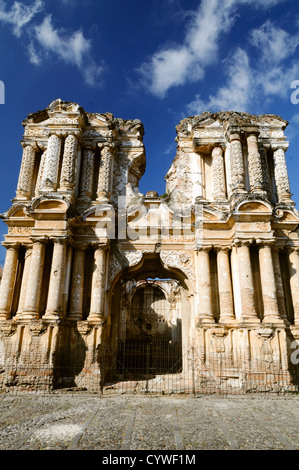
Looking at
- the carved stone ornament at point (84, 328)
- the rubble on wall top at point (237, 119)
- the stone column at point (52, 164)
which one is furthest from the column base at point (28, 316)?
the rubble on wall top at point (237, 119)

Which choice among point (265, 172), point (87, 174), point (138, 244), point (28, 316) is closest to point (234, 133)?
point (265, 172)

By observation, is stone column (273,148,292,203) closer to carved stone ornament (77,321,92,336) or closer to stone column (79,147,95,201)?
stone column (79,147,95,201)

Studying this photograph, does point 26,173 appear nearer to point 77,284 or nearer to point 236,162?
point 77,284

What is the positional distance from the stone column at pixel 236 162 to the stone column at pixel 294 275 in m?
2.57

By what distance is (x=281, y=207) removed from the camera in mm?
10906

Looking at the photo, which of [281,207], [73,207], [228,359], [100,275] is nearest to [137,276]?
[100,275]

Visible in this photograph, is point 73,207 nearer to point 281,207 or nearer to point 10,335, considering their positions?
point 10,335

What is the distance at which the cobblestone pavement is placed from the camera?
473 centimetres

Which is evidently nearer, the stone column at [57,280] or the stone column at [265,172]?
the stone column at [57,280]

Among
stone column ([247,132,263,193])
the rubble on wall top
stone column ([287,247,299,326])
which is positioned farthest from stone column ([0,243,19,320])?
stone column ([287,247,299,326])

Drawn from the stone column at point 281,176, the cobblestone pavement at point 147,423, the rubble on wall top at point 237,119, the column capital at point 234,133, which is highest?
the rubble on wall top at point 237,119

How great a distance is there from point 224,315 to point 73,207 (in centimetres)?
584

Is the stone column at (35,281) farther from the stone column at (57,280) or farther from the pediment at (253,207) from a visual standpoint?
the pediment at (253,207)

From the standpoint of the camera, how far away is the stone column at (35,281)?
942 cm
